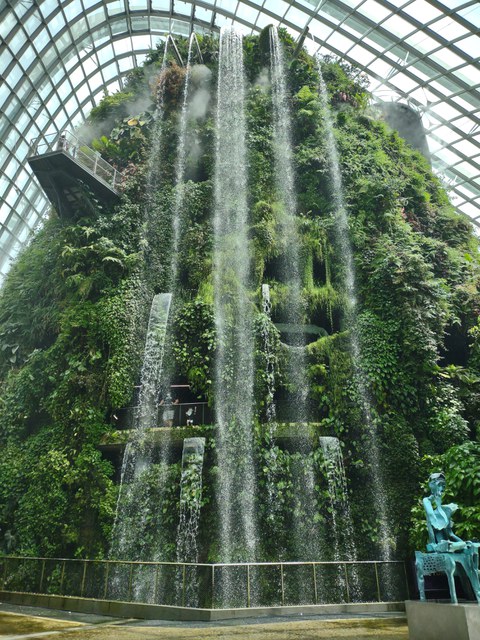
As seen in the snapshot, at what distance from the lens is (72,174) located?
54.3ft

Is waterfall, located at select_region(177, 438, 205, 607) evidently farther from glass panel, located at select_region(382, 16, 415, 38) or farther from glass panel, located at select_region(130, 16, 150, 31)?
glass panel, located at select_region(130, 16, 150, 31)

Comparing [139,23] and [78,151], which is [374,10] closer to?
[139,23]

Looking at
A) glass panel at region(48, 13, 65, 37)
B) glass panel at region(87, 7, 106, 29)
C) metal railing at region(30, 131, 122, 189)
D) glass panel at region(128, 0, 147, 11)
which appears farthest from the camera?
glass panel at region(128, 0, 147, 11)

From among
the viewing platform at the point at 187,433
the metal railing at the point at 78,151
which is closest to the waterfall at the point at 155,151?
the metal railing at the point at 78,151

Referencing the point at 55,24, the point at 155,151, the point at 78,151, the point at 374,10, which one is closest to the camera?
the point at 78,151

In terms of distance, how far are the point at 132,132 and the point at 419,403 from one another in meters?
15.6

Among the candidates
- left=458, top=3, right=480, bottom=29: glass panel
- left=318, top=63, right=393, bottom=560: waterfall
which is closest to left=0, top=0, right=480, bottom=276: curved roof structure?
left=458, top=3, right=480, bottom=29: glass panel

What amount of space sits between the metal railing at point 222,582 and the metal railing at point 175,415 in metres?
4.52

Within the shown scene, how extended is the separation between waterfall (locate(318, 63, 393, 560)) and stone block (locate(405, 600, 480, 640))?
7.04 metres

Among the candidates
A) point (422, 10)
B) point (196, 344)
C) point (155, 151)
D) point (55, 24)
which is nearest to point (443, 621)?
point (196, 344)

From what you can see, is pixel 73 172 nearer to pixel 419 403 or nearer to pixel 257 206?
pixel 257 206

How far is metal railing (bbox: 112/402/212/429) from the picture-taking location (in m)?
13.1

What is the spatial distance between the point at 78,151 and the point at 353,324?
11.3 meters

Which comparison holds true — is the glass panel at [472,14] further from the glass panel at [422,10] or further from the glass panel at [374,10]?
the glass panel at [374,10]
